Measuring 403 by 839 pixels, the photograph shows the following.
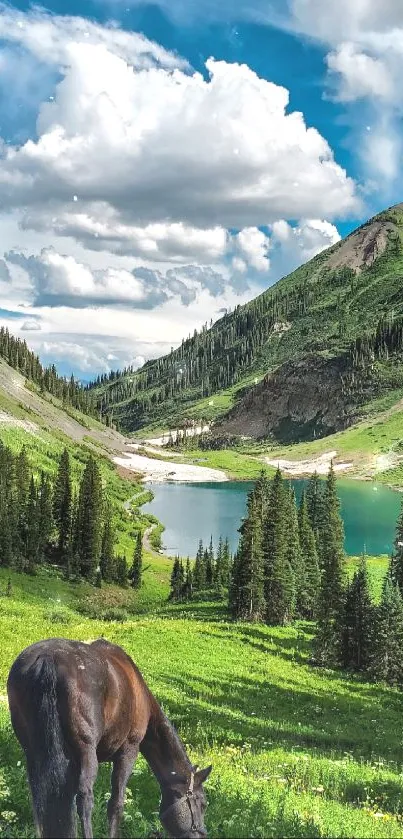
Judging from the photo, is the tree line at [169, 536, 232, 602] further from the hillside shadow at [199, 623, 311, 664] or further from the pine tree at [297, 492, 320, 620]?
the hillside shadow at [199, 623, 311, 664]

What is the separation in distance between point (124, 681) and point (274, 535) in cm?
4689

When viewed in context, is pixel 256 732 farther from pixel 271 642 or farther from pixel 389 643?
pixel 271 642

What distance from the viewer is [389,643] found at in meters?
37.1

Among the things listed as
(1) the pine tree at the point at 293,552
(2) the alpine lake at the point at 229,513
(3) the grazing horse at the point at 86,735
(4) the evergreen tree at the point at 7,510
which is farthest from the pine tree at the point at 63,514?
(3) the grazing horse at the point at 86,735

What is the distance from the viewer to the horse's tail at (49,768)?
6531 mm

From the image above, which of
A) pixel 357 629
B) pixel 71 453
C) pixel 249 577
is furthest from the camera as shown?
pixel 71 453

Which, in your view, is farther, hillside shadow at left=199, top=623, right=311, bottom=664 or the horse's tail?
hillside shadow at left=199, top=623, right=311, bottom=664

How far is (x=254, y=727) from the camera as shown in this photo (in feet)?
67.5

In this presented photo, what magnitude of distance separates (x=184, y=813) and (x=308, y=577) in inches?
2269

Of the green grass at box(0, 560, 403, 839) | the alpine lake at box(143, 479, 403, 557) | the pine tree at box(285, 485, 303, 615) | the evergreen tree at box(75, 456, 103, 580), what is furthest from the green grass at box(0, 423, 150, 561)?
the green grass at box(0, 560, 403, 839)

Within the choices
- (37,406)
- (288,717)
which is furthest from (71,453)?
(288,717)

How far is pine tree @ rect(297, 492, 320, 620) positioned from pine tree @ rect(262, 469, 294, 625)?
13.8 ft

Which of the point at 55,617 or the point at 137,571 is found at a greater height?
the point at 55,617

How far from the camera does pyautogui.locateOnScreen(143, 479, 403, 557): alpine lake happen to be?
10871 cm
